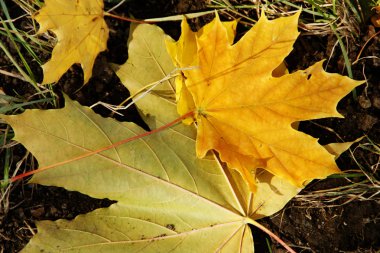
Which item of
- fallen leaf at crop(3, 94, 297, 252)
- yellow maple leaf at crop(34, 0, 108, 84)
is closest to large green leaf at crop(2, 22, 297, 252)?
fallen leaf at crop(3, 94, 297, 252)

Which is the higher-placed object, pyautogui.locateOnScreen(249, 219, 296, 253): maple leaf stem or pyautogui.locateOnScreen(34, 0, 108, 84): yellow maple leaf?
pyautogui.locateOnScreen(34, 0, 108, 84): yellow maple leaf

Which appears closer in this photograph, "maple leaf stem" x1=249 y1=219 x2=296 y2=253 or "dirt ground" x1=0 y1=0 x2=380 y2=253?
"maple leaf stem" x1=249 y1=219 x2=296 y2=253

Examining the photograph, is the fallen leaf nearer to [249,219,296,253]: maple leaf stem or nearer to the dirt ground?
[249,219,296,253]: maple leaf stem

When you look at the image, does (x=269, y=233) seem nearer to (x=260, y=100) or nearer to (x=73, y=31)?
(x=260, y=100)

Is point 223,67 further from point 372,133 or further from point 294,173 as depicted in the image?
point 372,133

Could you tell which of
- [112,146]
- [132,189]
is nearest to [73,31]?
[112,146]

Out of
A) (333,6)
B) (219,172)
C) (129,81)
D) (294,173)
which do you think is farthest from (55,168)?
(333,6)

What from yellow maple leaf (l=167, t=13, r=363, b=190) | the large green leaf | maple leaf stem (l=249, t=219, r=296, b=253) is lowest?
maple leaf stem (l=249, t=219, r=296, b=253)
